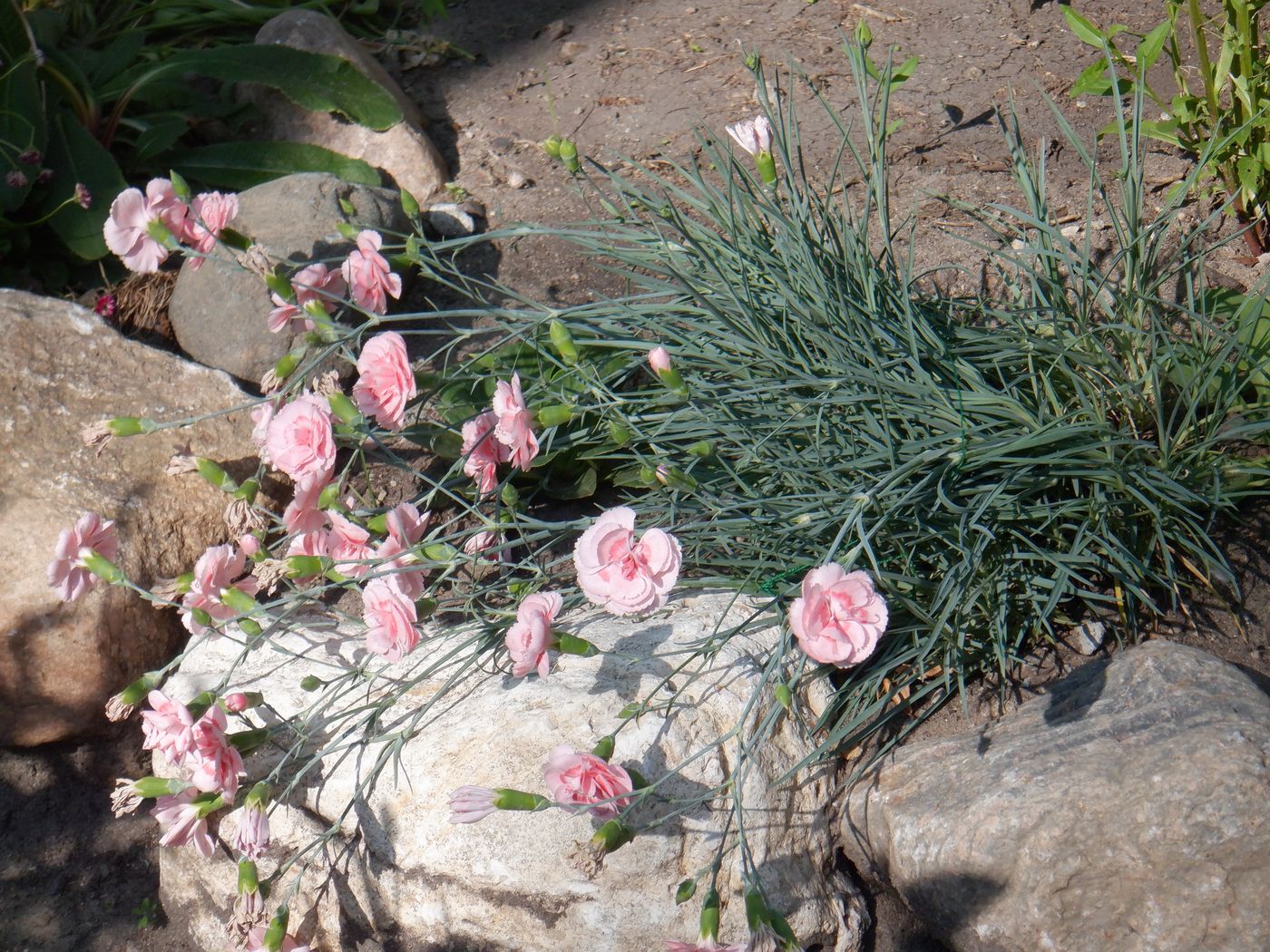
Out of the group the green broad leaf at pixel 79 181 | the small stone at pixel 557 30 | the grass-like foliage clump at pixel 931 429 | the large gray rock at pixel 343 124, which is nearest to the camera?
the grass-like foliage clump at pixel 931 429

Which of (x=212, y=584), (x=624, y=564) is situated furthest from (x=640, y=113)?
(x=624, y=564)

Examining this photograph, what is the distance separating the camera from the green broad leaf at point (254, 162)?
9.52 ft

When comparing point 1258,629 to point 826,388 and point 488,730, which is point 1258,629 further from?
point 488,730

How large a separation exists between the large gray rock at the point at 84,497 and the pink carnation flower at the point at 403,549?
65 centimetres

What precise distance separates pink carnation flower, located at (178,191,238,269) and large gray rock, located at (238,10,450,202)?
4.00 feet

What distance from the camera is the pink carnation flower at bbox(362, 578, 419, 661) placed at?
1.46 meters

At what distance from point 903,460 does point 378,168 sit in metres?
1.96

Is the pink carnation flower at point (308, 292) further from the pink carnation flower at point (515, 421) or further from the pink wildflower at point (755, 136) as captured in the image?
the pink wildflower at point (755, 136)

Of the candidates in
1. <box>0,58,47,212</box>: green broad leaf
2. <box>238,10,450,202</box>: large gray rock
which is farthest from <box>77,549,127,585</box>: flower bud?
<box>238,10,450,202</box>: large gray rock

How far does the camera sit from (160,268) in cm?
274

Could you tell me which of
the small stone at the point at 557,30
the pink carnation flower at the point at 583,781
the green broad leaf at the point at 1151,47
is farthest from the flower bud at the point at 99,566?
the small stone at the point at 557,30

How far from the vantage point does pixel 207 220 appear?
72.9 inches

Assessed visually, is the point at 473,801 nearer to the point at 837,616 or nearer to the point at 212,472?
the point at 837,616

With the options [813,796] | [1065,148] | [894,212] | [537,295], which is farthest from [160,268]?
[1065,148]
